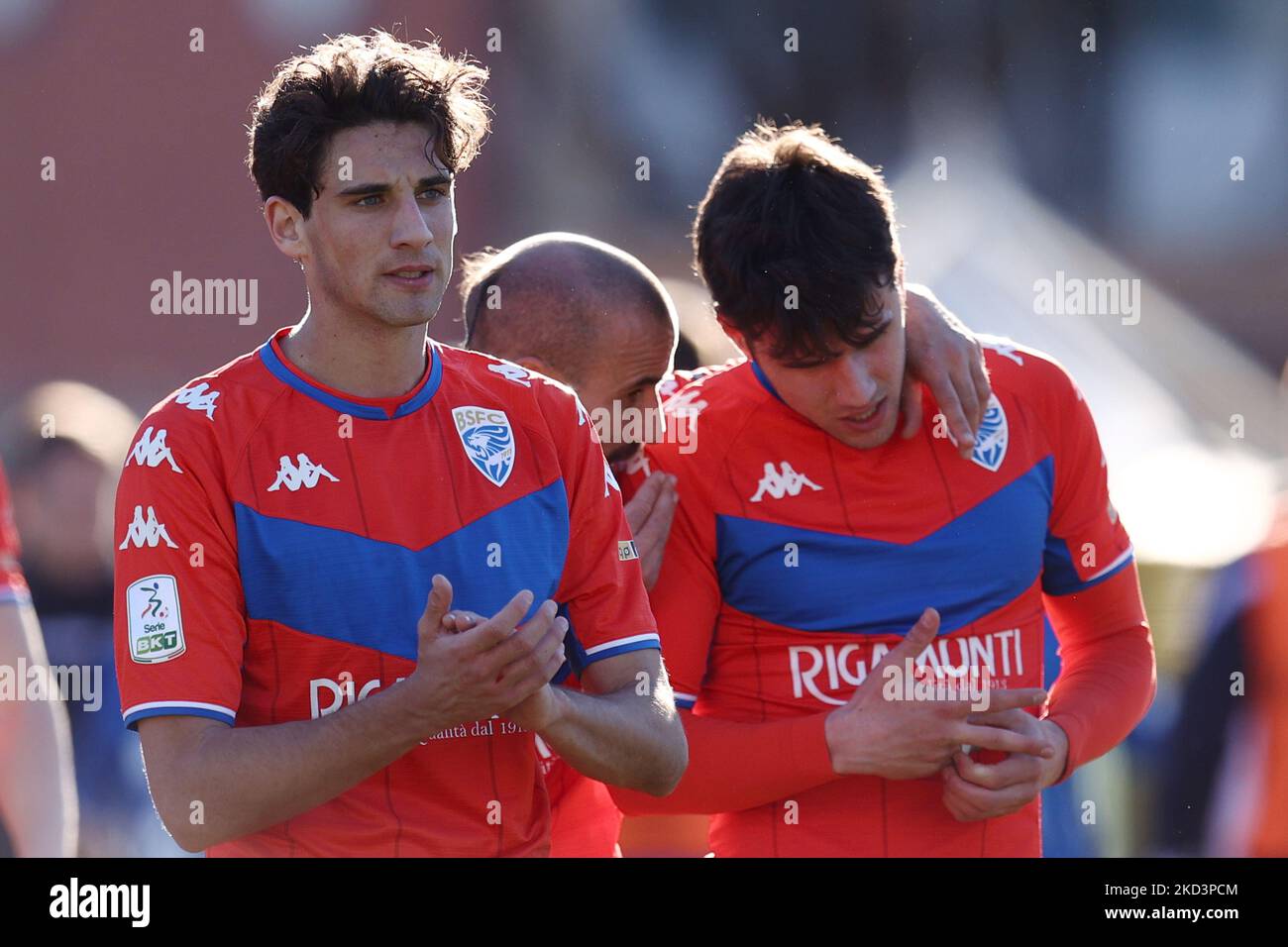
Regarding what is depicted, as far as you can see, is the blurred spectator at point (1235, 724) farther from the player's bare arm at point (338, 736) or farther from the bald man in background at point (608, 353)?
the player's bare arm at point (338, 736)

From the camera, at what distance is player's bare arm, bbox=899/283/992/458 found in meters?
2.50

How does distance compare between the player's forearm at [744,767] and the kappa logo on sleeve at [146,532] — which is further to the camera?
the player's forearm at [744,767]

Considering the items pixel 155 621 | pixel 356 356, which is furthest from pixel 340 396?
pixel 155 621

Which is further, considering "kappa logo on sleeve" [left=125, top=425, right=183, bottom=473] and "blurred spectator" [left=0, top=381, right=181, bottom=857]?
"blurred spectator" [left=0, top=381, right=181, bottom=857]

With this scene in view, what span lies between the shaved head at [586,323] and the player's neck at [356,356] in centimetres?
49

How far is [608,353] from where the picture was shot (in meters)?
2.64

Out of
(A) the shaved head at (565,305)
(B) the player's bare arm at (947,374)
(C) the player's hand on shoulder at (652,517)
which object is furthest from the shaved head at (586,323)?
(B) the player's bare arm at (947,374)

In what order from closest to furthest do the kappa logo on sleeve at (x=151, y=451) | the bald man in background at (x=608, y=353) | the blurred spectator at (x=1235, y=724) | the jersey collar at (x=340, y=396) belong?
the kappa logo on sleeve at (x=151, y=451) → the jersey collar at (x=340, y=396) → the bald man in background at (x=608, y=353) → the blurred spectator at (x=1235, y=724)

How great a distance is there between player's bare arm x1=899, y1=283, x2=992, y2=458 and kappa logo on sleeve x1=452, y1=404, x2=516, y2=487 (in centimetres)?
74

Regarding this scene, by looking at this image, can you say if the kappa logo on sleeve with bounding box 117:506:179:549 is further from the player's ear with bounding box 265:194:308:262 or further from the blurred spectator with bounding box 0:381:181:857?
the blurred spectator with bounding box 0:381:181:857

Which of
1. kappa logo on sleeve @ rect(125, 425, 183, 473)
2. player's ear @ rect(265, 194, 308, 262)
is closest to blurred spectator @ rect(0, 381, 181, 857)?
player's ear @ rect(265, 194, 308, 262)

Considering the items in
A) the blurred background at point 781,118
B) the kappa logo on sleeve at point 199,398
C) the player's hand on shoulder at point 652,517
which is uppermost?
the blurred background at point 781,118

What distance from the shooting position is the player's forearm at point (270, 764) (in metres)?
1.87
